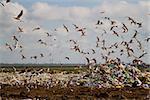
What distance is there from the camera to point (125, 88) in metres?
37.6

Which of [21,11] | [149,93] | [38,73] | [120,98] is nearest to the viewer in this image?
[21,11]

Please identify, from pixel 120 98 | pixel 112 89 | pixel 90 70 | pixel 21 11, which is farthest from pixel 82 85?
pixel 21 11

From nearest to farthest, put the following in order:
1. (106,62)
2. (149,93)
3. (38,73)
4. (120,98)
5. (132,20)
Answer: (132,20)
(120,98)
(149,93)
(106,62)
(38,73)

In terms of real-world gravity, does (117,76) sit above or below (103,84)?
above

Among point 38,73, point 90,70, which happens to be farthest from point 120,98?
point 38,73

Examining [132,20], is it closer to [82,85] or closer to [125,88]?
[125,88]

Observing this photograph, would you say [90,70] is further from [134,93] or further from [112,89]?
[134,93]

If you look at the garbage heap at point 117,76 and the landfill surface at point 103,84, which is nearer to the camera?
the landfill surface at point 103,84

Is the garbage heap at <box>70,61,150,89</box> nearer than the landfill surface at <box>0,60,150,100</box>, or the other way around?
the landfill surface at <box>0,60,150,100</box>

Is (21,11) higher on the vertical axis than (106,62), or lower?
higher

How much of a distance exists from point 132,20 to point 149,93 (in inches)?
382

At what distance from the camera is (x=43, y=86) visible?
137ft

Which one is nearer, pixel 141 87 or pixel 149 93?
pixel 149 93

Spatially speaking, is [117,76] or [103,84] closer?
[117,76]
